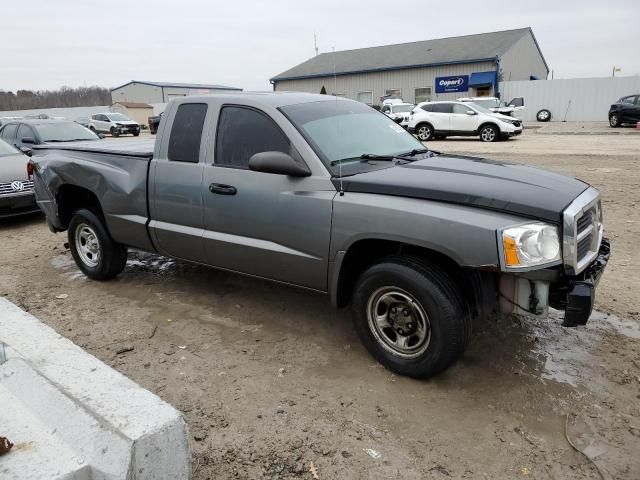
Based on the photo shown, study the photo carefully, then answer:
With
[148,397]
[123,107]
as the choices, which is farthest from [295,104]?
[123,107]

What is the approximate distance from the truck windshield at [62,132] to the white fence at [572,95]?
31085mm

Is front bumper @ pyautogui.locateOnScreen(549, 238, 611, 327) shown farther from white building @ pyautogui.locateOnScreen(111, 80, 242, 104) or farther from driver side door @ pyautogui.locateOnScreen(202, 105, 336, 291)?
white building @ pyautogui.locateOnScreen(111, 80, 242, 104)

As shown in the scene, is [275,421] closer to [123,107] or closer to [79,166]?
[79,166]

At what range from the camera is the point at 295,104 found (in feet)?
14.1

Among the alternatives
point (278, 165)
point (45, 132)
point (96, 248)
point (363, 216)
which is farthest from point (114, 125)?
point (363, 216)

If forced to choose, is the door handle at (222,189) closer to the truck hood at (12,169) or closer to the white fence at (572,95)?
the truck hood at (12,169)

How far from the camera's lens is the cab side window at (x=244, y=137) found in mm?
4105

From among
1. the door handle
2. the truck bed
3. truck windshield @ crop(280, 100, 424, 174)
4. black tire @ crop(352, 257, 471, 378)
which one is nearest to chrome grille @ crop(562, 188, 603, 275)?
black tire @ crop(352, 257, 471, 378)

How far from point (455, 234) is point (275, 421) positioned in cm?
153

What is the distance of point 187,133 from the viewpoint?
4.66 m

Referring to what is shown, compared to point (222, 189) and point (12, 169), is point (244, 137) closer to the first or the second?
point (222, 189)

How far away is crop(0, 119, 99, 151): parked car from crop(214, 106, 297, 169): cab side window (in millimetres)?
8034

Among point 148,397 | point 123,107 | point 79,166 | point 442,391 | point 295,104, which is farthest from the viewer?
point 123,107

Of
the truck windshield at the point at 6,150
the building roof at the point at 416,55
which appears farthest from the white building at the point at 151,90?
the truck windshield at the point at 6,150
